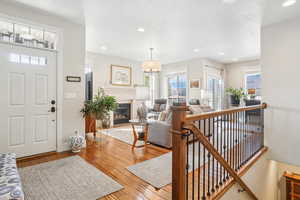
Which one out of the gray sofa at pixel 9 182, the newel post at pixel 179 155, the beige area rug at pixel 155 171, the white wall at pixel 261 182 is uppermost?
the newel post at pixel 179 155

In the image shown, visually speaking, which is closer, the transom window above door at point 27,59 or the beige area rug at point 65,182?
the beige area rug at point 65,182

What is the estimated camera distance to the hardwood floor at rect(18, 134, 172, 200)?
6.23ft

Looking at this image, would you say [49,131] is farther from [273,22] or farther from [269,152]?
[273,22]

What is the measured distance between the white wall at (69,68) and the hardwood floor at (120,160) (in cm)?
53

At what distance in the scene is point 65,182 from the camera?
82.4 inches

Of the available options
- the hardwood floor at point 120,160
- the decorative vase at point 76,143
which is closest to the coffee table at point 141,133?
the hardwood floor at point 120,160

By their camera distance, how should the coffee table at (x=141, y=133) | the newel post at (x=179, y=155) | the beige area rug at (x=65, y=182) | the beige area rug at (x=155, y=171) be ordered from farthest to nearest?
the coffee table at (x=141, y=133) → the beige area rug at (x=155, y=171) → the beige area rug at (x=65, y=182) → the newel post at (x=179, y=155)

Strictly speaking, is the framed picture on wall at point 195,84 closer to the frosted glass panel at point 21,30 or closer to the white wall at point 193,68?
the white wall at point 193,68

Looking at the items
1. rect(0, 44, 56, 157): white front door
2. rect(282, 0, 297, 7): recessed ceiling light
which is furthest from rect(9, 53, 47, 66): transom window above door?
rect(282, 0, 297, 7): recessed ceiling light

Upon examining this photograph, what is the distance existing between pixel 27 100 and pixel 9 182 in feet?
6.29

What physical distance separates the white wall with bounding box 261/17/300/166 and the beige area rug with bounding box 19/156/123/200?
3.47 metres

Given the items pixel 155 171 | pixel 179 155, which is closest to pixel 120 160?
pixel 155 171

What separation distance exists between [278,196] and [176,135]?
5.02 metres

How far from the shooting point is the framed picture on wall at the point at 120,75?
6.16m
